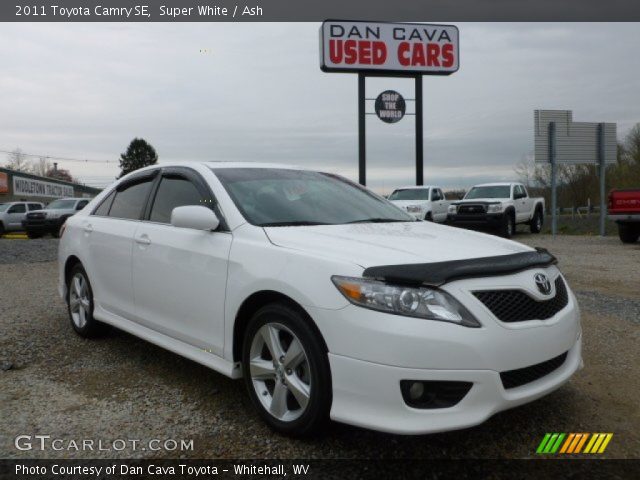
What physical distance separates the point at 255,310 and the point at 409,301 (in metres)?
0.98

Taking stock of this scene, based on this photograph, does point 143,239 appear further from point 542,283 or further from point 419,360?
point 542,283

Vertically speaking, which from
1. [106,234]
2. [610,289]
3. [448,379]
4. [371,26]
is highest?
[371,26]

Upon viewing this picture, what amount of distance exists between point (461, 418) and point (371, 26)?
788 inches

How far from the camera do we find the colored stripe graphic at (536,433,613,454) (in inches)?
118

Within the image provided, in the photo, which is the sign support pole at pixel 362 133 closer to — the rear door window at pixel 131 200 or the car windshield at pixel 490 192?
the car windshield at pixel 490 192

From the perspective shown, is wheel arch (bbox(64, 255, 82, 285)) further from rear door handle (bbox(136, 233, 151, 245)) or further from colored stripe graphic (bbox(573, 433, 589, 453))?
colored stripe graphic (bbox(573, 433, 589, 453))

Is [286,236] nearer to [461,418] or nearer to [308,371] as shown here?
[308,371]

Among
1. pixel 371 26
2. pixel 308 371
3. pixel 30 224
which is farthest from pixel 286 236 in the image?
pixel 30 224

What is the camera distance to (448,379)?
8.55ft

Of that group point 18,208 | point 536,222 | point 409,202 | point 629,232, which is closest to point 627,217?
point 629,232

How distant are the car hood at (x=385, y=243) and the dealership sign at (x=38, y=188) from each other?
47.1 metres

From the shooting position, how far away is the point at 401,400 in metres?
2.63

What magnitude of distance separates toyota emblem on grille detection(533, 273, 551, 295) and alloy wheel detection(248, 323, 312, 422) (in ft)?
4.11

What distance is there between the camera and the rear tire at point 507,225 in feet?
58.0
